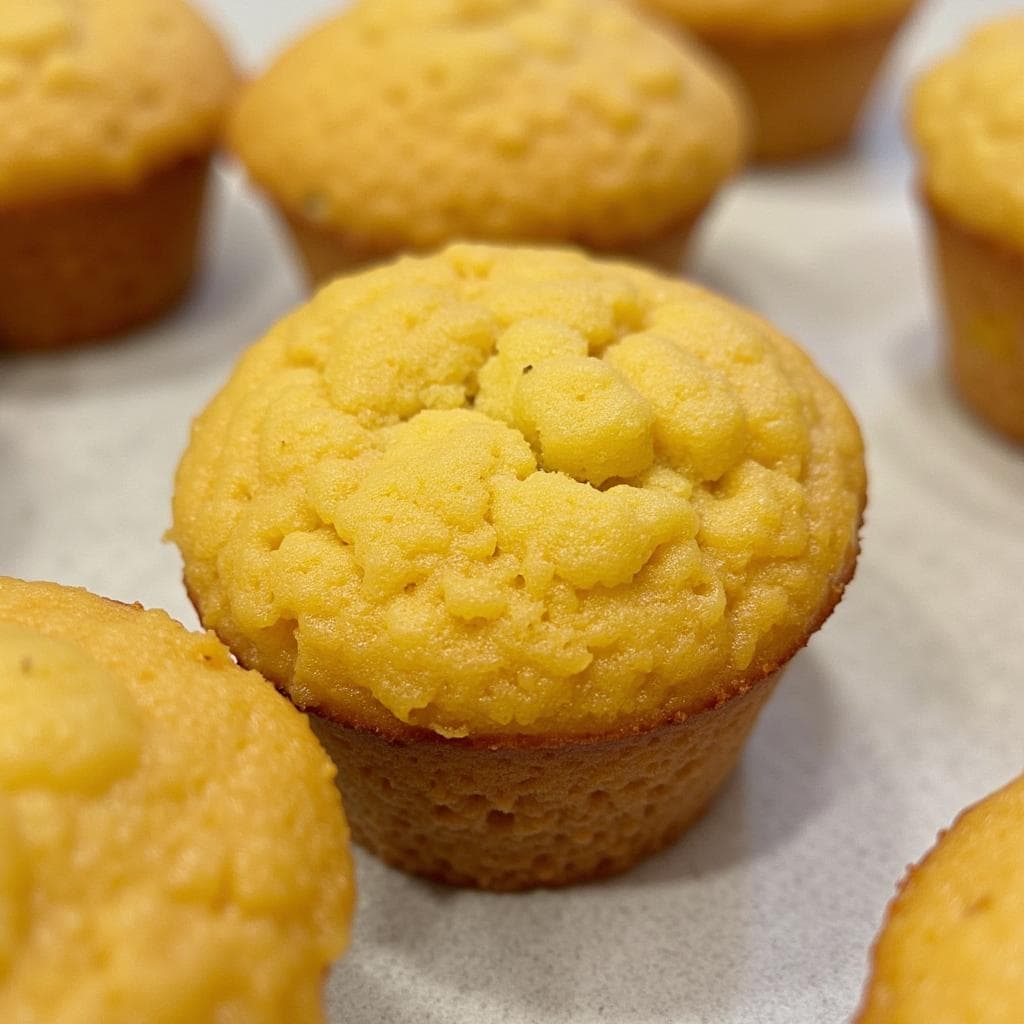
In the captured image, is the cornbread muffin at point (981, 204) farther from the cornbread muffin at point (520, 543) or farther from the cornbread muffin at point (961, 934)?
the cornbread muffin at point (961, 934)

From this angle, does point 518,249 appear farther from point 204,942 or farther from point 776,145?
point 776,145

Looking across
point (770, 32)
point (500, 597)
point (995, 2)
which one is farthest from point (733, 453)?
point (995, 2)

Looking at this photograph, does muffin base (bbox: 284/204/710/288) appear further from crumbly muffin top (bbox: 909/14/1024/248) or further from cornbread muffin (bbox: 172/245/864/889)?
Result: cornbread muffin (bbox: 172/245/864/889)

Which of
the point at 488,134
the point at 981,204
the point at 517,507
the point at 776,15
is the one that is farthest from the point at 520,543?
the point at 776,15

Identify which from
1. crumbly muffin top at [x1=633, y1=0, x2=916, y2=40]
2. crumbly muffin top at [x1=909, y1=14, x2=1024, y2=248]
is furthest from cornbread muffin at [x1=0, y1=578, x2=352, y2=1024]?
crumbly muffin top at [x1=633, y1=0, x2=916, y2=40]

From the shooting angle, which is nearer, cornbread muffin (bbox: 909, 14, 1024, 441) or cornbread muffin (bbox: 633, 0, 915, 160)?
cornbread muffin (bbox: 909, 14, 1024, 441)
